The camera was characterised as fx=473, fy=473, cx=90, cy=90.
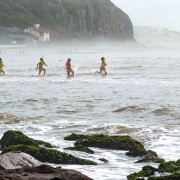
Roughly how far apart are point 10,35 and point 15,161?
400 ft

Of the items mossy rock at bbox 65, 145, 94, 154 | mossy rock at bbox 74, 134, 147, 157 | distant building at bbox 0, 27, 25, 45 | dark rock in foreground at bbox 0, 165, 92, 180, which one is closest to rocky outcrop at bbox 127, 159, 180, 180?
dark rock in foreground at bbox 0, 165, 92, 180

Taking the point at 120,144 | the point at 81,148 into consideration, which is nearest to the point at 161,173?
the point at 81,148

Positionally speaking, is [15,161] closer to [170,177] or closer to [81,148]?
[170,177]

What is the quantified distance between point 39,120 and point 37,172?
8.79m

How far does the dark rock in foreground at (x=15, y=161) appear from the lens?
6.10 m

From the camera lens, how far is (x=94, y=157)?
353 inches

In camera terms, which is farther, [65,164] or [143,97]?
[143,97]

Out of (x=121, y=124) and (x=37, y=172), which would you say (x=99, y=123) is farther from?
(x=37, y=172)

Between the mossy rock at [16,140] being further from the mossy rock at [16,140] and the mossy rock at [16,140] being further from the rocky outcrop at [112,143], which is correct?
the rocky outcrop at [112,143]

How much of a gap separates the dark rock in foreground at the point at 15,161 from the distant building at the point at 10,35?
395 feet

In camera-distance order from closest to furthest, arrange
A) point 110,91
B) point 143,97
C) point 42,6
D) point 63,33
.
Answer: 1. point 143,97
2. point 110,91
3. point 63,33
4. point 42,6

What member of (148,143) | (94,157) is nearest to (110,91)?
(148,143)

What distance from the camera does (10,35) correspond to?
12569 cm

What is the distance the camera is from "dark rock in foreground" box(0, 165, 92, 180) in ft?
17.2
